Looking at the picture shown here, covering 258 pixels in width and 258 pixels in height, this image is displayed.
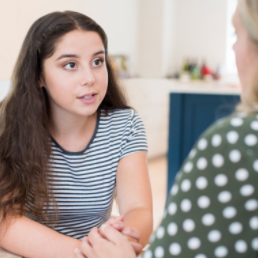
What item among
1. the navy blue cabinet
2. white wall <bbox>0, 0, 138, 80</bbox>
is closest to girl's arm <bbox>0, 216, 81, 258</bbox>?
white wall <bbox>0, 0, 138, 80</bbox>

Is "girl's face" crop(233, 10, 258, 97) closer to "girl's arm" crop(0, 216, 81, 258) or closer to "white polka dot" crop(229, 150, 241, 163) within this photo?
"white polka dot" crop(229, 150, 241, 163)

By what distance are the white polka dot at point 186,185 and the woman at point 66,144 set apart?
54 cm

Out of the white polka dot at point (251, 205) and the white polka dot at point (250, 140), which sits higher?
the white polka dot at point (250, 140)

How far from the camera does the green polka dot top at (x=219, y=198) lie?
0.41 meters

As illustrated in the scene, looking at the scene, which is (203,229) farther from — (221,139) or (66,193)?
(66,193)

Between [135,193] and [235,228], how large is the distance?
24.6 inches

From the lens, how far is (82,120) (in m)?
1.17

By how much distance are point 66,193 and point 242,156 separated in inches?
29.5

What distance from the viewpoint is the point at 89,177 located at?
3.57ft

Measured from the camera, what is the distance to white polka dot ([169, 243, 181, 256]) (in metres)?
0.43

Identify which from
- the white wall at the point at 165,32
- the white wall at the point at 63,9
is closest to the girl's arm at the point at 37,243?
the white wall at the point at 63,9

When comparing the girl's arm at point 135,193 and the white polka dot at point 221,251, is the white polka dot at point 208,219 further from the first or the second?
the girl's arm at point 135,193

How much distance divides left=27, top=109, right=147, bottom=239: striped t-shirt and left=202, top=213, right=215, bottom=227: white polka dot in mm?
688

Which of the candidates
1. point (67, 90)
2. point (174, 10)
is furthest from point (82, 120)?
point (174, 10)
